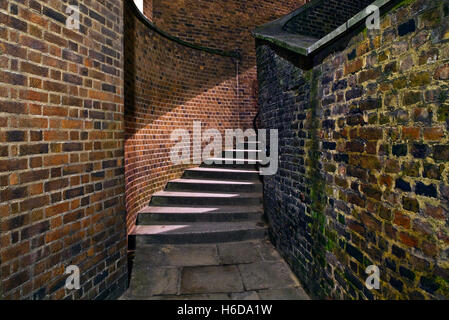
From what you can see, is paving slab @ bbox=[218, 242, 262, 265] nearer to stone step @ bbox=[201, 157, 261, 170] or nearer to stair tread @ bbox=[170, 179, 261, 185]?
stair tread @ bbox=[170, 179, 261, 185]

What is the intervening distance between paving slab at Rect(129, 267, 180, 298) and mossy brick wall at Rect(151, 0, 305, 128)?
4.92m

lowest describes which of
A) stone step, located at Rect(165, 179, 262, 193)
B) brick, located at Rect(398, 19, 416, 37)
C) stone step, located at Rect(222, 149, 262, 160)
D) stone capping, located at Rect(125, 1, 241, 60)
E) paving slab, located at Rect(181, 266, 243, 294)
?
paving slab, located at Rect(181, 266, 243, 294)

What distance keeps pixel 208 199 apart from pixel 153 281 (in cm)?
199

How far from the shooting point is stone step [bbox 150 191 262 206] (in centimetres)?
471

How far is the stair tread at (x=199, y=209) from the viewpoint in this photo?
4.33 meters

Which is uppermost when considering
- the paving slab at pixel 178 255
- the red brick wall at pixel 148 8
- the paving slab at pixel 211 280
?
the red brick wall at pixel 148 8

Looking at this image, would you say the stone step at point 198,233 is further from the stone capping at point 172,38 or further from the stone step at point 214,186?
the stone capping at point 172,38

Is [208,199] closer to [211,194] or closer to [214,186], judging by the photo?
[211,194]

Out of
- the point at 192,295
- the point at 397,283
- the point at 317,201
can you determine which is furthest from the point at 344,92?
the point at 192,295

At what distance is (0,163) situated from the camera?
5.13 ft

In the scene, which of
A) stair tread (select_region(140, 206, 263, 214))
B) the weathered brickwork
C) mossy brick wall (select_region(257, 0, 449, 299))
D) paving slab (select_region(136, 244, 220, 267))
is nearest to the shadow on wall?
stair tread (select_region(140, 206, 263, 214))

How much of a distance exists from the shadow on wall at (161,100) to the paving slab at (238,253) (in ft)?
4.71

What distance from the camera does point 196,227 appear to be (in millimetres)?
4051

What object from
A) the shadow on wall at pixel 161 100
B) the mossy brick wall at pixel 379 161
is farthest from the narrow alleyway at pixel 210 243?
the mossy brick wall at pixel 379 161
